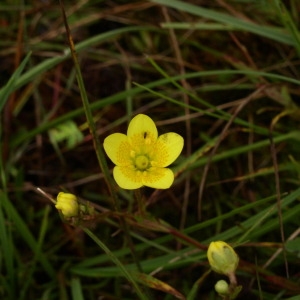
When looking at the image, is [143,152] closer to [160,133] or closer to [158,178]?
[158,178]

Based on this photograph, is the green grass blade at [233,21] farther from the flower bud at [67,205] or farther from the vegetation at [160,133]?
the flower bud at [67,205]

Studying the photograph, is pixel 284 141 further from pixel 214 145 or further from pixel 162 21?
pixel 162 21

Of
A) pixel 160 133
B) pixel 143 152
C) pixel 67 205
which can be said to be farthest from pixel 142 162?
pixel 160 133


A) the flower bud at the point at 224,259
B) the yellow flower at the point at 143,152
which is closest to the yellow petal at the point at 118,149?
the yellow flower at the point at 143,152

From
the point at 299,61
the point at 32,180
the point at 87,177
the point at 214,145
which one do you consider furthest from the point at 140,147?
the point at 299,61

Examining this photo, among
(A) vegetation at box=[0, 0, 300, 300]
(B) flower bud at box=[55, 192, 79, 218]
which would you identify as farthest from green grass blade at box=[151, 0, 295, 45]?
(B) flower bud at box=[55, 192, 79, 218]
